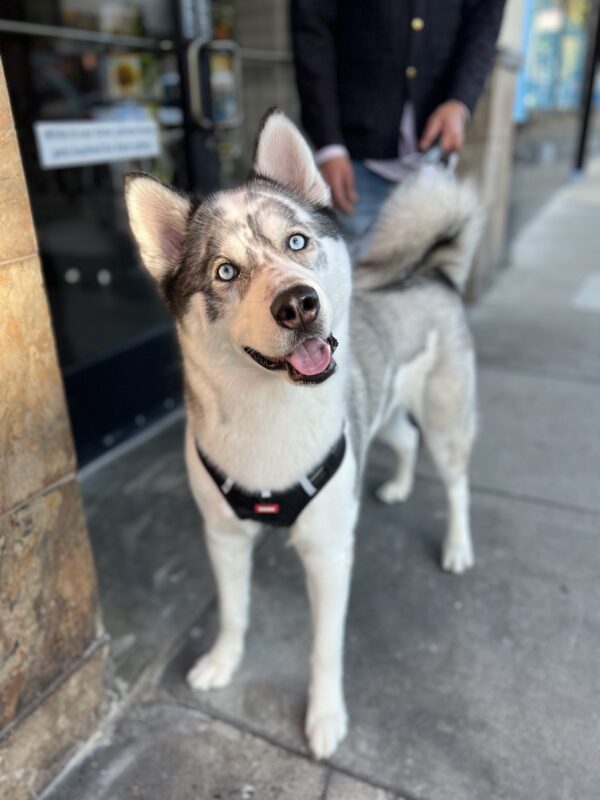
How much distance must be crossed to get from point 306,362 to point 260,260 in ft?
0.93

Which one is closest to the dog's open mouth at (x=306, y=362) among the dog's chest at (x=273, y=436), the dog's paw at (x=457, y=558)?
the dog's chest at (x=273, y=436)

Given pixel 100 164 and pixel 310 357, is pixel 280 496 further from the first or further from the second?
pixel 100 164

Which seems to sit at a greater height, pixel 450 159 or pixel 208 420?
pixel 450 159

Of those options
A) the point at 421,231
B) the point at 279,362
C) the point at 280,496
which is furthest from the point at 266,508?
the point at 421,231

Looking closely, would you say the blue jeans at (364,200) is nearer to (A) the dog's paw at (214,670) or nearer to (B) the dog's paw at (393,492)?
(B) the dog's paw at (393,492)

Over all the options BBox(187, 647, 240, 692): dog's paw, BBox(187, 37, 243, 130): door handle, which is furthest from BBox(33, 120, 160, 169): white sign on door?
BBox(187, 647, 240, 692): dog's paw

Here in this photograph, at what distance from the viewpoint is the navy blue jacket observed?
8.77 ft

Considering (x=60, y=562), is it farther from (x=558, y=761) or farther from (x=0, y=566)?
(x=558, y=761)

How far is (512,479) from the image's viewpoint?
10.9ft

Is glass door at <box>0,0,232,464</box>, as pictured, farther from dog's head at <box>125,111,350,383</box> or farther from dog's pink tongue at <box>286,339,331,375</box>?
dog's pink tongue at <box>286,339,331,375</box>

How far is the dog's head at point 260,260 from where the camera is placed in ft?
4.78

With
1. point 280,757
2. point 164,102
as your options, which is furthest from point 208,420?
point 164,102

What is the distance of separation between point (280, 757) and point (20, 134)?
3090 mm

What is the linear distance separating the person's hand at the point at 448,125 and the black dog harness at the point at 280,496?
1622 millimetres
